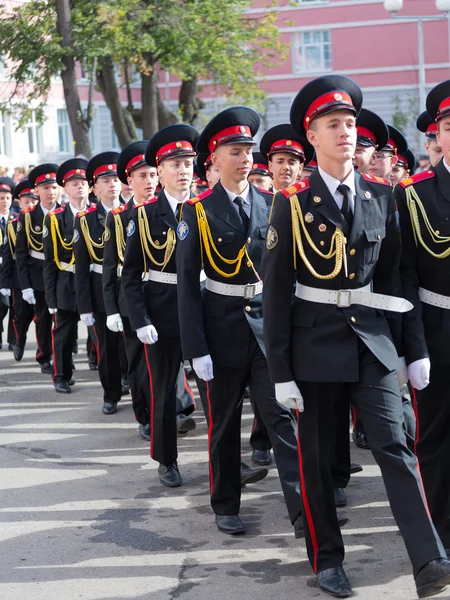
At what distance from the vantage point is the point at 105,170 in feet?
29.4

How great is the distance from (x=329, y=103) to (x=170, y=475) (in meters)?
2.93

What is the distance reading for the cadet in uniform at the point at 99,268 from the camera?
8.91 m

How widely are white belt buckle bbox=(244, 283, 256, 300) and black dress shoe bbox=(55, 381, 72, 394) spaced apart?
15.5ft

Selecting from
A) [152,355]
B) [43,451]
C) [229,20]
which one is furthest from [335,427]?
[229,20]

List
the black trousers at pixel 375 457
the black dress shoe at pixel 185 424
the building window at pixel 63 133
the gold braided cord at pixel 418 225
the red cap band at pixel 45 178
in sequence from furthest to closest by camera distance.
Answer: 1. the building window at pixel 63 133
2. the red cap band at pixel 45 178
3. the black dress shoe at pixel 185 424
4. the gold braided cord at pixel 418 225
5. the black trousers at pixel 375 457

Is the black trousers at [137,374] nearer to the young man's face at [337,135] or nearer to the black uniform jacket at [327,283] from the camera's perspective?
the black uniform jacket at [327,283]

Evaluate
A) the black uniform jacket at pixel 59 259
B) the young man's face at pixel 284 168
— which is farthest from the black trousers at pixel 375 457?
the black uniform jacket at pixel 59 259

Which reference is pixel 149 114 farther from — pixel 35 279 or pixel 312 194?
pixel 312 194

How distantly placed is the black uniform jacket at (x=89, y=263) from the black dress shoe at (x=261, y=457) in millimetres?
2513

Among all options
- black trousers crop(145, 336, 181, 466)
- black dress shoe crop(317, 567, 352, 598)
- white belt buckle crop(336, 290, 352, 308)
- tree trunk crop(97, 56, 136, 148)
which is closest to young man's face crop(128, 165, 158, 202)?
black trousers crop(145, 336, 181, 466)

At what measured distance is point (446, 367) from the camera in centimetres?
482

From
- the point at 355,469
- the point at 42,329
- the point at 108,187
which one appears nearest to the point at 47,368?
the point at 42,329

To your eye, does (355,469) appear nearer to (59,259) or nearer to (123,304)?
(123,304)

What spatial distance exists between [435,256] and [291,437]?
1.16m
